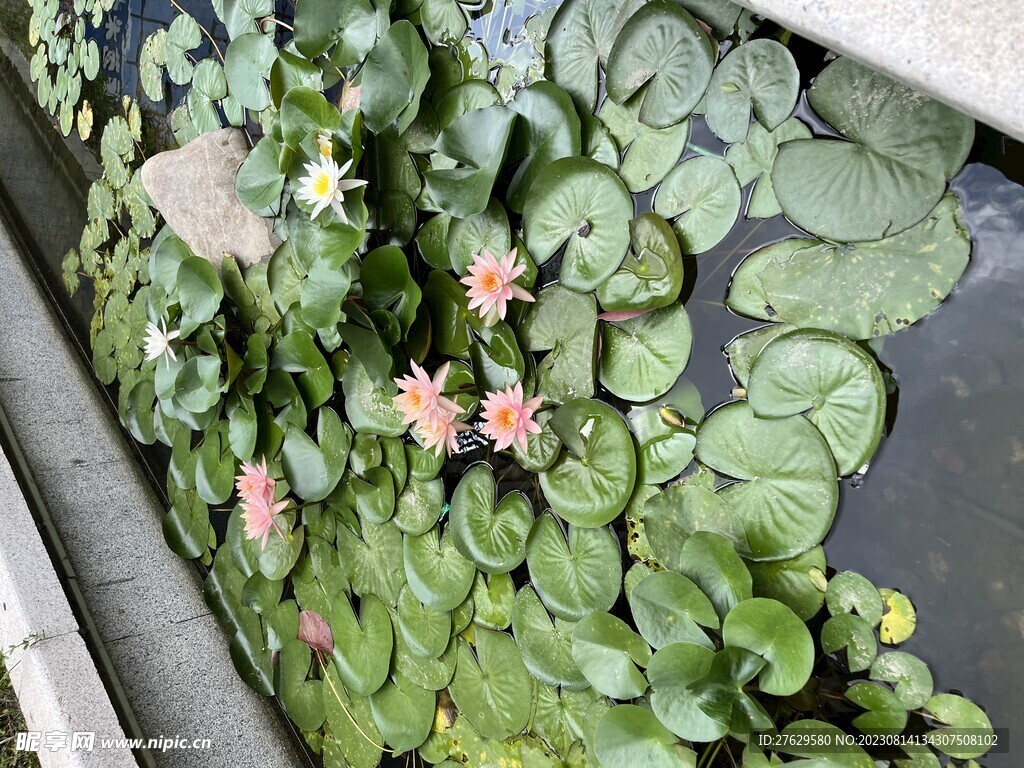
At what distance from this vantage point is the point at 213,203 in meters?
1.75

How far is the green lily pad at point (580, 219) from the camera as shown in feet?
3.39

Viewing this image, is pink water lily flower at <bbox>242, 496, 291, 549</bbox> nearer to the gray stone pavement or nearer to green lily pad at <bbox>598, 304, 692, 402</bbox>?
A: the gray stone pavement

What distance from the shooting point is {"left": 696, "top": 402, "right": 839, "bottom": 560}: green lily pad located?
0.87 meters

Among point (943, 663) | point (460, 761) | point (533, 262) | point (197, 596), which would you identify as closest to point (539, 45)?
point (533, 262)

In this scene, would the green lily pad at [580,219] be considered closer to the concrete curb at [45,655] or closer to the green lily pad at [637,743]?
the green lily pad at [637,743]

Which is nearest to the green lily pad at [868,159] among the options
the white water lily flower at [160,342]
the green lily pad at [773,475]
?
the green lily pad at [773,475]

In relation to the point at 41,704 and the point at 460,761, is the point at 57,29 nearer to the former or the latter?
the point at 41,704

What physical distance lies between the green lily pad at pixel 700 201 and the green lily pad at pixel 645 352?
0.11m

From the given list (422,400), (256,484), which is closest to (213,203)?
(256,484)

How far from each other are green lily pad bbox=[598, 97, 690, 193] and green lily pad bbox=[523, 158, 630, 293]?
33mm

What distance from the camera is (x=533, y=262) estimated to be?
3.71ft

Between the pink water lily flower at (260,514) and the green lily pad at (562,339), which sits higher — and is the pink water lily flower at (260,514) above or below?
below

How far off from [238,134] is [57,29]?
156cm

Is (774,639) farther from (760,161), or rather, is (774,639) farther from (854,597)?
(760,161)
